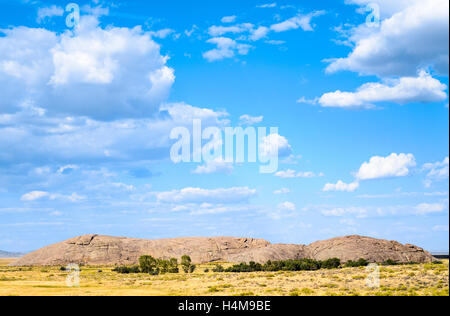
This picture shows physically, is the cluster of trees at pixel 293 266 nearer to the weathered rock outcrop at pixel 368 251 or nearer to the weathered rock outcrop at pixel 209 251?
the weathered rock outcrop at pixel 368 251

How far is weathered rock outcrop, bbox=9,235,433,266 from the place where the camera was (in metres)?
117

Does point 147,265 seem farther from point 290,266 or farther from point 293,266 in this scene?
point 293,266

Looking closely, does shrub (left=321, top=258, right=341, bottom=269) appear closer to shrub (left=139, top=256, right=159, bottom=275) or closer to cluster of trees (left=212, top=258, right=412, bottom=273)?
cluster of trees (left=212, top=258, right=412, bottom=273)

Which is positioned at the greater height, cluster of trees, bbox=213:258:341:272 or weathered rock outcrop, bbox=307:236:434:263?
weathered rock outcrop, bbox=307:236:434:263

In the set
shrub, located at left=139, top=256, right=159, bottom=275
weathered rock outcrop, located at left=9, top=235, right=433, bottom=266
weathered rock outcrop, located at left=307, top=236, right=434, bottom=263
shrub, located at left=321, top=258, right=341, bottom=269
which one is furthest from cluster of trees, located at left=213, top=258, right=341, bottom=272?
weathered rock outcrop, located at left=9, top=235, right=433, bottom=266

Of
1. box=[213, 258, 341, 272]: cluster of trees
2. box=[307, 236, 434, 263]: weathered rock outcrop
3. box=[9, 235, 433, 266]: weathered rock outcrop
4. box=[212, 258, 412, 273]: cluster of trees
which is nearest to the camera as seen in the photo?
box=[213, 258, 341, 272]: cluster of trees

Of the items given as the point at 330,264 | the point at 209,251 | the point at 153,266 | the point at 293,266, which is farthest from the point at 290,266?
the point at 209,251

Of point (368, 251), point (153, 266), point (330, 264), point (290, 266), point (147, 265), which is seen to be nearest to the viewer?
point (290, 266)

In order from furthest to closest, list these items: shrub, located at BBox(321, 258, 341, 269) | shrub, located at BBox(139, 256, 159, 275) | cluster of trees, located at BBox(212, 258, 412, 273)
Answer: shrub, located at BBox(321, 258, 341, 269) < shrub, located at BBox(139, 256, 159, 275) < cluster of trees, located at BBox(212, 258, 412, 273)

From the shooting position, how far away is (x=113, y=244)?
13950 cm

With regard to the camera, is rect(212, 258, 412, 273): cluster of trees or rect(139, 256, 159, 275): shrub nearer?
rect(212, 258, 412, 273): cluster of trees

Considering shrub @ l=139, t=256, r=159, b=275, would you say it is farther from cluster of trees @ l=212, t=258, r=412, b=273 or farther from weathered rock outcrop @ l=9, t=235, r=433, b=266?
weathered rock outcrop @ l=9, t=235, r=433, b=266

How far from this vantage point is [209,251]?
461 ft
